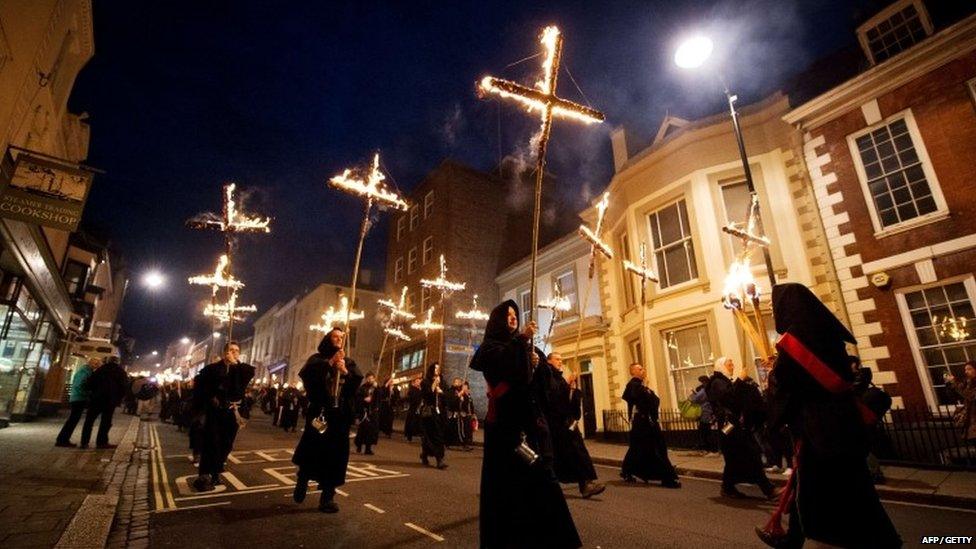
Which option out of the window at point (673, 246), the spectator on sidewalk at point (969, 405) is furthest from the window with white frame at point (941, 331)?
the window at point (673, 246)

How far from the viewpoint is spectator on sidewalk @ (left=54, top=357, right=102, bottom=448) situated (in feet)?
32.9

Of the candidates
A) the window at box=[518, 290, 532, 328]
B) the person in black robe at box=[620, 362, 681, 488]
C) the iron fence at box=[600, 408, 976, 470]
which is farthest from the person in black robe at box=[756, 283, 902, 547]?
the window at box=[518, 290, 532, 328]

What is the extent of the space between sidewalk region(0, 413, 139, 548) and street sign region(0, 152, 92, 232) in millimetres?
3899

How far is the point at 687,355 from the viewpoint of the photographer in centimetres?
1373

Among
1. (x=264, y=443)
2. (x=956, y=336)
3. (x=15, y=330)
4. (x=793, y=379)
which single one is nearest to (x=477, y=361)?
(x=793, y=379)

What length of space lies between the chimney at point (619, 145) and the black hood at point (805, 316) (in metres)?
15.1

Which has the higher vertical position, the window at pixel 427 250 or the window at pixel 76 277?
the window at pixel 427 250

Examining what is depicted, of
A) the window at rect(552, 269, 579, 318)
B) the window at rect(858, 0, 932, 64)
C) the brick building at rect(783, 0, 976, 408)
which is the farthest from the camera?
the window at rect(552, 269, 579, 318)

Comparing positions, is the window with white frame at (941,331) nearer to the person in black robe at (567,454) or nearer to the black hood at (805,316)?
the person in black robe at (567,454)

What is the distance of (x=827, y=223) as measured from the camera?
11.9 metres

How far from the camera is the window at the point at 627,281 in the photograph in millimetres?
16062

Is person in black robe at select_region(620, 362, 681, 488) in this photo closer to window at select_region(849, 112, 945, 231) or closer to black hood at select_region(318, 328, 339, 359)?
black hood at select_region(318, 328, 339, 359)

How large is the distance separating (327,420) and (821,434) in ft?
16.8

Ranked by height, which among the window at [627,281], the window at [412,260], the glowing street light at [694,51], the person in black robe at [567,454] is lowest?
the person in black robe at [567,454]
